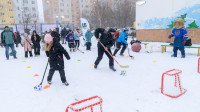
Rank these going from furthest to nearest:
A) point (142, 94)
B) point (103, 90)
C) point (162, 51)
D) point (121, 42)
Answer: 1. point (162, 51)
2. point (121, 42)
3. point (103, 90)
4. point (142, 94)

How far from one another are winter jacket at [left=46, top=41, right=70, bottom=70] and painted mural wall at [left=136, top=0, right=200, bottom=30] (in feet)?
40.4

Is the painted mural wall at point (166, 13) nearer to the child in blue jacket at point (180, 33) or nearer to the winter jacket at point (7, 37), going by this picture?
the child in blue jacket at point (180, 33)

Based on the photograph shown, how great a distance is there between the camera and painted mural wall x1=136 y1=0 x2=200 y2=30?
40.8 ft

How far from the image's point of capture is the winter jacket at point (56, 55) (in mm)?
4328

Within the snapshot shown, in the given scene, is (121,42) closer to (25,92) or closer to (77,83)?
(77,83)

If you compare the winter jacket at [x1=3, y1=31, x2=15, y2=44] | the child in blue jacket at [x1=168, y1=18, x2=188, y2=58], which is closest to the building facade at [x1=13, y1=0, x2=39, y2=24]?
the winter jacket at [x1=3, y1=31, x2=15, y2=44]

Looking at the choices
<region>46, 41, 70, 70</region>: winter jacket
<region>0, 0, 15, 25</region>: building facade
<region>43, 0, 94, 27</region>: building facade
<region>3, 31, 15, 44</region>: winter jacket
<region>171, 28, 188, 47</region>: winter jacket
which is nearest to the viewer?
<region>46, 41, 70, 70</region>: winter jacket

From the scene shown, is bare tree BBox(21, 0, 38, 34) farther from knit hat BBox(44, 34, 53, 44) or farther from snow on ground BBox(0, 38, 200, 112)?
knit hat BBox(44, 34, 53, 44)

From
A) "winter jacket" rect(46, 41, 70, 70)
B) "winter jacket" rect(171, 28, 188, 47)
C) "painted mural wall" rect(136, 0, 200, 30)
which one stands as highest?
"painted mural wall" rect(136, 0, 200, 30)

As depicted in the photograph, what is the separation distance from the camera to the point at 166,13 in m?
14.3

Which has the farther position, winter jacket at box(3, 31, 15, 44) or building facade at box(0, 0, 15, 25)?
building facade at box(0, 0, 15, 25)

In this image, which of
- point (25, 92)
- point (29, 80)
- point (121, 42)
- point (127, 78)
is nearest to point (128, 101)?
point (127, 78)

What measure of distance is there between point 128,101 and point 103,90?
2.87ft

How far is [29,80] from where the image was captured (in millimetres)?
5246
